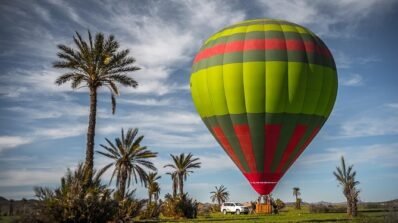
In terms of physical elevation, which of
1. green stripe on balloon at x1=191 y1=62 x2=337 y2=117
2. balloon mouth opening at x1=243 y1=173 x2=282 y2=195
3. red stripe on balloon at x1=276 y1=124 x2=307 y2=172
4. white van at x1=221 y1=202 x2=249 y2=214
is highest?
green stripe on balloon at x1=191 y1=62 x2=337 y2=117

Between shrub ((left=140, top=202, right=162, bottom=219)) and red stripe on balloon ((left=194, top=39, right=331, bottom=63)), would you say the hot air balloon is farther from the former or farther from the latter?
shrub ((left=140, top=202, right=162, bottom=219))

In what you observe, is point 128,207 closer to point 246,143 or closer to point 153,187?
point 246,143

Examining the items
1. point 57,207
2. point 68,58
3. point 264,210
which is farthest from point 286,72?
point 57,207

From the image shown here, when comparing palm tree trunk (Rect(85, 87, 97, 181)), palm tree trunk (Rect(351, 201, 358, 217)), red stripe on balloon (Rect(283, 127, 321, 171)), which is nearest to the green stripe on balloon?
red stripe on balloon (Rect(283, 127, 321, 171))

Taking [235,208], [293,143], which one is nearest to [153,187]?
[235,208]

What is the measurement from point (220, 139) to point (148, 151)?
562 inches

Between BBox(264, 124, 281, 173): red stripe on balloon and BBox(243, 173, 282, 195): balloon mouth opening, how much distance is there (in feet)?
2.15

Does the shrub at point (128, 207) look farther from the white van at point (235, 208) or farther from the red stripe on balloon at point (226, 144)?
the white van at point (235, 208)

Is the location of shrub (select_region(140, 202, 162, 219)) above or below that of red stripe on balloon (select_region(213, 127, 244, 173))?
below

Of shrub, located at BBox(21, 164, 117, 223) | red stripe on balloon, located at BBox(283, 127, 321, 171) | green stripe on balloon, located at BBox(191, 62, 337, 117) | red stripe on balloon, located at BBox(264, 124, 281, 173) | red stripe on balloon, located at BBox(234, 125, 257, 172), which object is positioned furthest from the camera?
red stripe on balloon, located at BBox(283, 127, 321, 171)

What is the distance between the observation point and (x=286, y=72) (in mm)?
32719

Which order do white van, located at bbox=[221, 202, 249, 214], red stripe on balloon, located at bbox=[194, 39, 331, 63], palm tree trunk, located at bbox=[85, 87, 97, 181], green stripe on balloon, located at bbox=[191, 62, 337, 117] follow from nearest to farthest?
palm tree trunk, located at bbox=[85, 87, 97, 181] → green stripe on balloon, located at bbox=[191, 62, 337, 117] → red stripe on balloon, located at bbox=[194, 39, 331, 63] → white van, located at bbox=[221, 202, 249, 214]

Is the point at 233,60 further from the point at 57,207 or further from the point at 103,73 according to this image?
the point at 57,207

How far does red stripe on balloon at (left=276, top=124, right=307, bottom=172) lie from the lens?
33.4m
